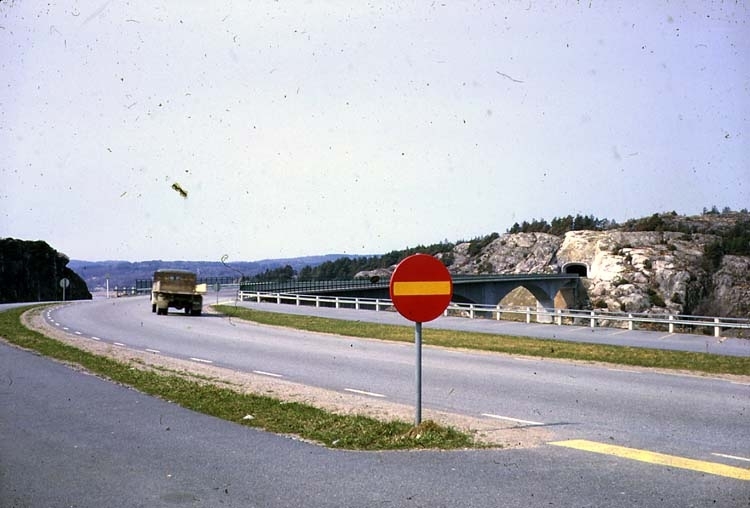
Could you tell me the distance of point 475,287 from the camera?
9625cm

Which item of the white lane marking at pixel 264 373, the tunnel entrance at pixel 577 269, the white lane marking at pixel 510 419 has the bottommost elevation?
the white lane marking at pixel 264 373

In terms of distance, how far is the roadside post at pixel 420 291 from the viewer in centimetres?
921

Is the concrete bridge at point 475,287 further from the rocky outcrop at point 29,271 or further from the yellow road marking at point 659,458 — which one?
the yellow road marking at point 659,458

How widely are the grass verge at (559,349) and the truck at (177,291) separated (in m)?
9.62

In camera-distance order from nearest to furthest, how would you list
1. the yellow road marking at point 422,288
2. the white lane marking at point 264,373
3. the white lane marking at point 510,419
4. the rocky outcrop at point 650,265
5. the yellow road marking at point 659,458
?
the yellow road marking at point 659,458 → the yellow road marking at point 422,288 → the white lane marking at point 510,419 → the white lane marking at point 264,373 → the rocky outcrop at point 650,265

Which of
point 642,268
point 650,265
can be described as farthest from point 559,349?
point 642,268

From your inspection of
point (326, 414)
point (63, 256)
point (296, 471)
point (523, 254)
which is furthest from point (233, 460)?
point (523, 254)

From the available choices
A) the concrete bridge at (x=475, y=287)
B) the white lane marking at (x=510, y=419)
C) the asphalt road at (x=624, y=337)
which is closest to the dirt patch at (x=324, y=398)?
the white lane marking at (x=510, y=419)

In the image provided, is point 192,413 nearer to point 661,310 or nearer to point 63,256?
point 63,256

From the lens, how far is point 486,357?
1980cm

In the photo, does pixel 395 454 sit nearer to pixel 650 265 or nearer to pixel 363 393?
pixel 363 393

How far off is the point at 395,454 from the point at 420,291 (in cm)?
204

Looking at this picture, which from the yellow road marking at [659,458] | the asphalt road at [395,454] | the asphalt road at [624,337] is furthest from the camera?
the asphalt road at [624,337]

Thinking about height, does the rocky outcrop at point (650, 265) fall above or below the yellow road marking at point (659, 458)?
above
